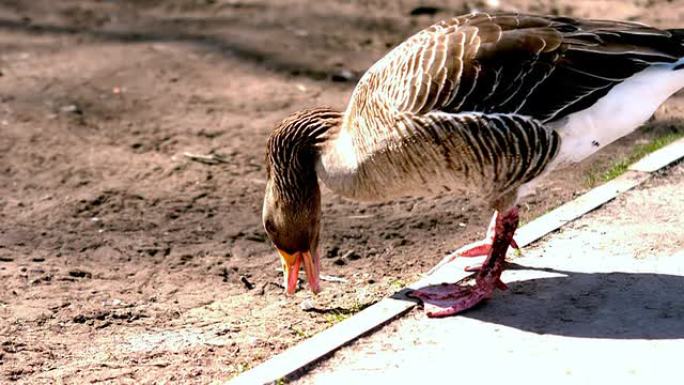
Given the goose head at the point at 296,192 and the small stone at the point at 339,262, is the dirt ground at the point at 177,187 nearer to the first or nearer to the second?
the small stone at the point at 339,262

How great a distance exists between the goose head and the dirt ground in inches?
9.1

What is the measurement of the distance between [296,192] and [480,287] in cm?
116

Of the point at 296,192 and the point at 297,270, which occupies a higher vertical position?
the point at 296,192

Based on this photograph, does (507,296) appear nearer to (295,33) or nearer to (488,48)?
(488,48)

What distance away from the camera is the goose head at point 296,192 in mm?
6340

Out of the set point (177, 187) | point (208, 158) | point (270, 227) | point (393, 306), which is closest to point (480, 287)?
point (393, 306)

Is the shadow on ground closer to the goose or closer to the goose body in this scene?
the goose

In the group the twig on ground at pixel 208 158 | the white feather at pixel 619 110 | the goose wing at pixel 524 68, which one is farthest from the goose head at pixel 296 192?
the twig on ground at pixel 208 158

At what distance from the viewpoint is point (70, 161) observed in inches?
335

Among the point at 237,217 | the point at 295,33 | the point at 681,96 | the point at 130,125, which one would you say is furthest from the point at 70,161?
the point at 681,96

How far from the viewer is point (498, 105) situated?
5.72 metres

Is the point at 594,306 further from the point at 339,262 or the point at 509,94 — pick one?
the point at 339,262

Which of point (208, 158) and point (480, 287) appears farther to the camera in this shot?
point (208, 158)

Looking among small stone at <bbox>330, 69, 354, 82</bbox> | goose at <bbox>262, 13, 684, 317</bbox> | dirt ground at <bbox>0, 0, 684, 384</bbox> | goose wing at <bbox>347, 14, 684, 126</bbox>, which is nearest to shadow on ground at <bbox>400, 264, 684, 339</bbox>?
goose at <bbox>262, 13, 684, 317</bbox>
